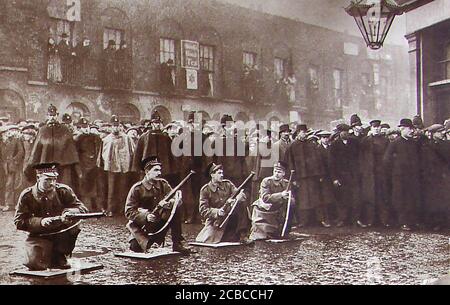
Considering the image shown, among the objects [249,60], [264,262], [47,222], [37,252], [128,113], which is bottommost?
[264,262]

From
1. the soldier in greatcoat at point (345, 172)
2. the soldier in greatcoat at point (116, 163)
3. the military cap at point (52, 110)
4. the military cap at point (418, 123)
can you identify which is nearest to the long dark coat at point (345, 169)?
the soldier in greatcoat at point (345, 172)

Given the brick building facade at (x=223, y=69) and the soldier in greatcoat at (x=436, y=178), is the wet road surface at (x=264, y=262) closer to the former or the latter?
the soldier in greatcoat at (x=436, y=178)

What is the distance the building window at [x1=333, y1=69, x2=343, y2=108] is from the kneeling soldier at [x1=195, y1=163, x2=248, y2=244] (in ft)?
4.48

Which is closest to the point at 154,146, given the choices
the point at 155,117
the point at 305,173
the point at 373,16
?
the point at 155,117

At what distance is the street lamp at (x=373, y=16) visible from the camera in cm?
527

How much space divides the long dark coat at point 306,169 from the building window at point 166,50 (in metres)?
1.47

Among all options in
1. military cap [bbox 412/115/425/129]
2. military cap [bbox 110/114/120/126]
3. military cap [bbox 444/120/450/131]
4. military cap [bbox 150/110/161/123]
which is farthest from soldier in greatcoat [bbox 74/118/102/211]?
military cap [bbox 444/120/450/131]

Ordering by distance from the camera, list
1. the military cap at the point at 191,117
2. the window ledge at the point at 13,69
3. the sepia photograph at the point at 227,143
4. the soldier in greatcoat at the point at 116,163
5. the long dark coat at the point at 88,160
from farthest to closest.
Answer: the soldier in greatcoat at the point at 116,163
the long dark coat at the point at 88,160
the military cap at the point at 191,117
the window ledge at the point at 13,69
the sepia photograph at the point at 227,143

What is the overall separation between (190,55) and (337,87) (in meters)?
1.46

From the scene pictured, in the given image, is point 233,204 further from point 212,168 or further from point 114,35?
point 114,35

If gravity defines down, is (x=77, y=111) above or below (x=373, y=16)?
below

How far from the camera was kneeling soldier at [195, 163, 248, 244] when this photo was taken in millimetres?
5434

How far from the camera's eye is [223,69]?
606 centimetres

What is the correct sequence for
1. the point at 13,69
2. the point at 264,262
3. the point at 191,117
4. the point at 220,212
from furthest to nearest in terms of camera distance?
the point at 191,117 < the point at 220,212 < the point at 13,69 < the point at 264,262
